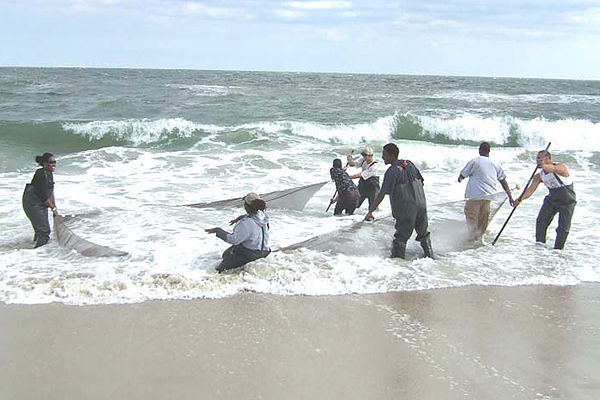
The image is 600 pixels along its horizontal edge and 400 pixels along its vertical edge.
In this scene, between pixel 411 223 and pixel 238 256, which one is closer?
pixel 238 256

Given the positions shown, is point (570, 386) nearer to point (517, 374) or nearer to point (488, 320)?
point (517, 374)

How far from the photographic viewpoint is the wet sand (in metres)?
3.91

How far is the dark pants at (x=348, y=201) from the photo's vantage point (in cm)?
923

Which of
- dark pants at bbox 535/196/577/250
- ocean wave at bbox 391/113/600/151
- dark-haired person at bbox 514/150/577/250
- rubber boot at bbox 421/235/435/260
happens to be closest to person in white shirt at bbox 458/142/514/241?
dark-haired person at bbox 514/150/577/250

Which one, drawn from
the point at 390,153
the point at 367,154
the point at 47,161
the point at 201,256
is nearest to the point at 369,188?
the point at 367,154

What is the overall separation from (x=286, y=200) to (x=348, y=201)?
102 cm

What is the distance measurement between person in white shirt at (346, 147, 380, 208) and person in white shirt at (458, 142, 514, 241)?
1840mm

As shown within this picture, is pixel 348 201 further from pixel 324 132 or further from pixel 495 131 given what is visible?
pixel 495 131

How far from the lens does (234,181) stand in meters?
12.7

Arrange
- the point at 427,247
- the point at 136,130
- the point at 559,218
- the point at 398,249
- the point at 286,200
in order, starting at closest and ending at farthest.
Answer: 1. the point at 398,249
2. the point at 427,247
3. the point at 559,218
4. the point at 286,200
5. the point at 136,130

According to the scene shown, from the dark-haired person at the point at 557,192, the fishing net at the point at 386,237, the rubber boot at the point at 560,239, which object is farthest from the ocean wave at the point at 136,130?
the rubber boot at the point at 560,239

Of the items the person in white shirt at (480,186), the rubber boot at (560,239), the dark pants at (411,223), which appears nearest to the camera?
the dark pants at (411,223)

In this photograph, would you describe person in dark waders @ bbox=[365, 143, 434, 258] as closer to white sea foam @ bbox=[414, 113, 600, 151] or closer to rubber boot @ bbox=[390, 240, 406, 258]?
rubber boot @ bbox=[390, 240, 406, 258]

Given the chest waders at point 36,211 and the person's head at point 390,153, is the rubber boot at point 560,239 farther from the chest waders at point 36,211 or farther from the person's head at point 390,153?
the chest waders at point 36,211
